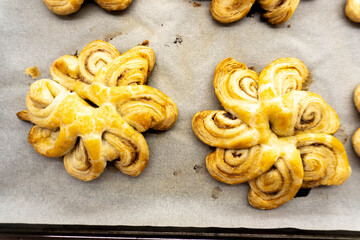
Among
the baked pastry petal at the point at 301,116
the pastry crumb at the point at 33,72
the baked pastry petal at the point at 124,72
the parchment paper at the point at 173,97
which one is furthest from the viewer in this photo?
the pastry crumb at the point at 33,72

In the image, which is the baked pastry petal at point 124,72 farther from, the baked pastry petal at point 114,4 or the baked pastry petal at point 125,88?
the baked pastry petal at point 114,4

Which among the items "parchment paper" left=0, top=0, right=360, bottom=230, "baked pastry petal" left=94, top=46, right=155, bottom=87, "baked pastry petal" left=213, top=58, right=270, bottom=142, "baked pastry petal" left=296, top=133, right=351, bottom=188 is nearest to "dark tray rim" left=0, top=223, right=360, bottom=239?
"parchment paper" left=0, top=0, right=360, bottom=230

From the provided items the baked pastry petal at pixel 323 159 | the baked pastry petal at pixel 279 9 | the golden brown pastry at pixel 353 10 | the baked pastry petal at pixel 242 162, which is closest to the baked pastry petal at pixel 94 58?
the baked pastry petal at pixel 242 162

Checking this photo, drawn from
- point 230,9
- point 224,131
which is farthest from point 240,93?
point 230,9

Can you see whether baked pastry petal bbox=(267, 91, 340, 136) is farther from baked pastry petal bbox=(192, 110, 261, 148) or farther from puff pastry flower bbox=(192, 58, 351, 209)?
baked pastry petal bbox=(192, 110, 261, 148)

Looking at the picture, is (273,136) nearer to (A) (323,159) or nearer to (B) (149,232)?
(A) (323,159)
